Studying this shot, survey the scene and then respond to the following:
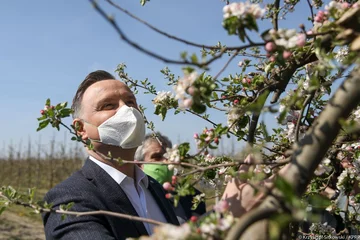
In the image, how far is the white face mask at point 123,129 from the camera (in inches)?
94.1

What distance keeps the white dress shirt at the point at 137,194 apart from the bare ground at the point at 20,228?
29.2ft

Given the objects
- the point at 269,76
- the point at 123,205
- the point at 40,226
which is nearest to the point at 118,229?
the point at 123,205

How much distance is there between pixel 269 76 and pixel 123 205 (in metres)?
0.94

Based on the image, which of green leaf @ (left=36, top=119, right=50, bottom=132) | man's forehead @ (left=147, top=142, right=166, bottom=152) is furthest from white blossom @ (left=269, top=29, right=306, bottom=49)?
man's forehead @ (left=147, top=142, right=166, bottom=152)

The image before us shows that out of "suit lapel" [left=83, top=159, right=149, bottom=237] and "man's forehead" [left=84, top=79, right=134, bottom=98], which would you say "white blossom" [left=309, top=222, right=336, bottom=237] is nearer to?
"suit lapel" [left=83, top=159, right=149, bottom=237]

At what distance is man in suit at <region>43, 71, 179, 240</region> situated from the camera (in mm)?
1889

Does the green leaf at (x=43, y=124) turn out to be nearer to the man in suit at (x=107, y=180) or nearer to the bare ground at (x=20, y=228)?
the man in suit at (x=107, y=180)

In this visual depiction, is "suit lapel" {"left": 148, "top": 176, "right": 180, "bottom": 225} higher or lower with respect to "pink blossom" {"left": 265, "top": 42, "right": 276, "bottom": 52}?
lower

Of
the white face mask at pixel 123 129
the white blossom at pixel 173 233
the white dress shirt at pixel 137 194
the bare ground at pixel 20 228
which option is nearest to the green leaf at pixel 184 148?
the white blossom at pixel 173 233

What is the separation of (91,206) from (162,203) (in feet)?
1.93

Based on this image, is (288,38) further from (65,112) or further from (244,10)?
(65,112)

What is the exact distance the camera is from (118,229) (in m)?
1.90

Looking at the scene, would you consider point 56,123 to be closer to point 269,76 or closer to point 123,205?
point 123,205

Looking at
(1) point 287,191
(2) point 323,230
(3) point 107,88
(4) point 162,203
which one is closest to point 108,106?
(3) point 107,88
